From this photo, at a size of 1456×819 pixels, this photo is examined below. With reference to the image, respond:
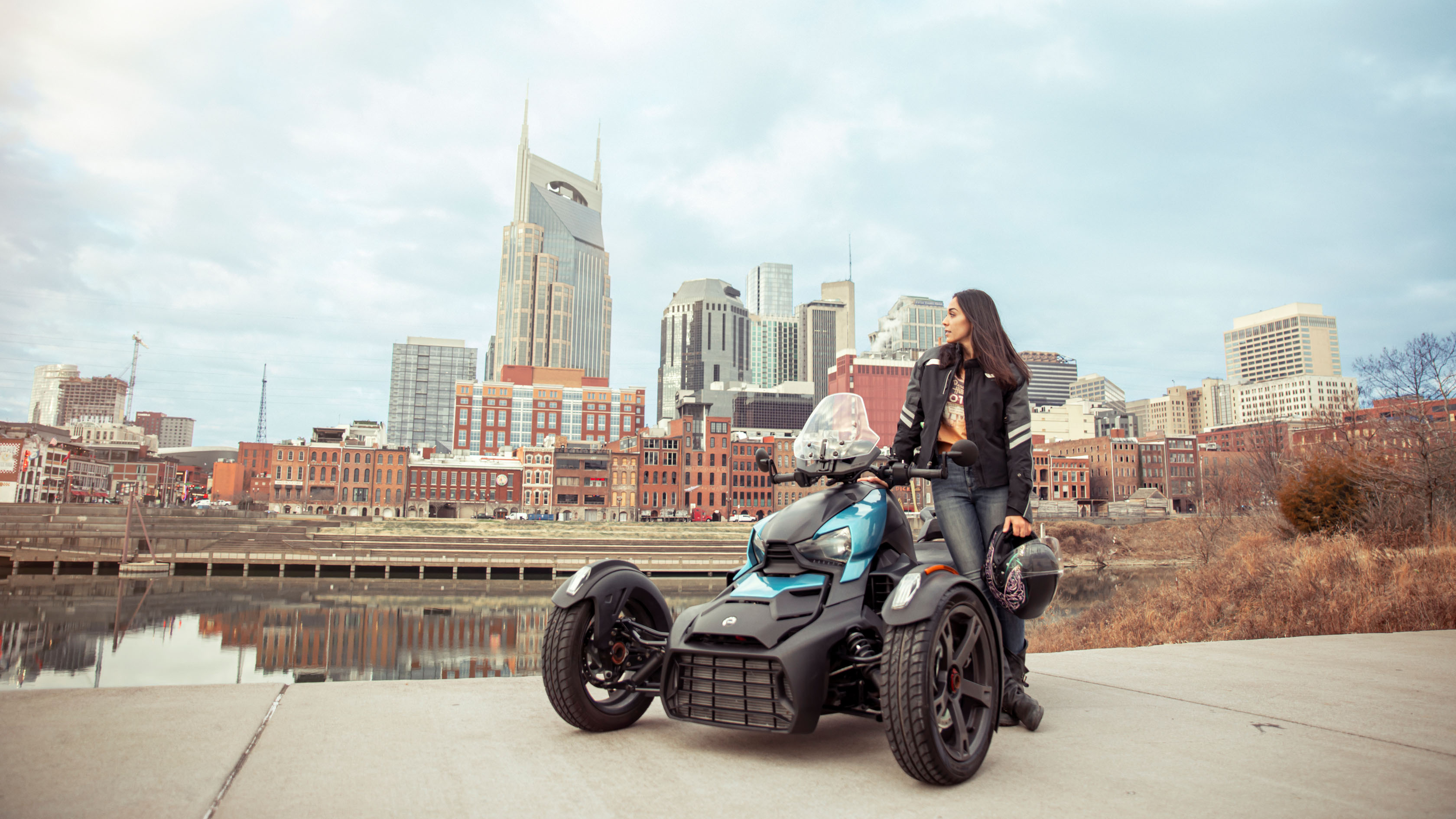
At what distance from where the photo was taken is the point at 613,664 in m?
3.70

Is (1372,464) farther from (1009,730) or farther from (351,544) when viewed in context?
(351,544)

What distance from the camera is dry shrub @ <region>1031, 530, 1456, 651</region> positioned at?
7.64 metres

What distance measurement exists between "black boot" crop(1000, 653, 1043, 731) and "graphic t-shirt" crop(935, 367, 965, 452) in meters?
1.15

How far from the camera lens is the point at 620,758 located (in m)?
3.07

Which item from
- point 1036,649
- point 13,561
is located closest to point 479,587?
point 13,561

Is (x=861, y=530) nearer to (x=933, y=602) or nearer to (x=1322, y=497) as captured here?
(x=933, y=602)

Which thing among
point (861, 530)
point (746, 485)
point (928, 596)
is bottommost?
point (928, 596)

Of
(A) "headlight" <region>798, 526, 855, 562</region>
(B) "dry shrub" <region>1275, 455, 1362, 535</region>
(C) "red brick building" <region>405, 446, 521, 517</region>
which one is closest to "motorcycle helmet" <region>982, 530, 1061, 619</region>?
(A) "headlight" <region>798, 526, 855, 562</region>

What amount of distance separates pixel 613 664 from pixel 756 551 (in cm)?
91

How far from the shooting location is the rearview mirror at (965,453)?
333cm

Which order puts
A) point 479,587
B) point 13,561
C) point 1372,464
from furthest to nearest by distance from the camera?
point 13,561
point 479,587
point 1372,464

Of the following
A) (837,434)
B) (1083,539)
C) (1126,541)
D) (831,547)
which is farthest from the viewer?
(1083,539)

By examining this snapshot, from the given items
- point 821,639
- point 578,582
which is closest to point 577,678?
point 578,582

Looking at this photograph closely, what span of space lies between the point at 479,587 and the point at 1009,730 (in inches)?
1582
